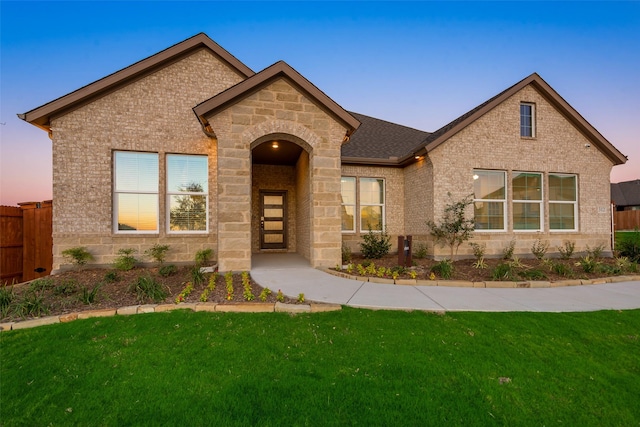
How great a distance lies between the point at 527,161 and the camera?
10.0 m

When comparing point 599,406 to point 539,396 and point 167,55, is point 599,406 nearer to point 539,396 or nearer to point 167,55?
point 539,396

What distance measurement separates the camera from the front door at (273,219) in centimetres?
1138

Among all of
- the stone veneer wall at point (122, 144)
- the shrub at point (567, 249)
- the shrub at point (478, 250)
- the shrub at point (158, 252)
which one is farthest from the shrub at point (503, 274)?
the shrub at point (158, 252)

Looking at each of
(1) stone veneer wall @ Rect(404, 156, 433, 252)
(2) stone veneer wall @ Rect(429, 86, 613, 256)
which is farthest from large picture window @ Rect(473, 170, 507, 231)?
(1) stone veneer wall @ Rect(404, 156, 433, 252)

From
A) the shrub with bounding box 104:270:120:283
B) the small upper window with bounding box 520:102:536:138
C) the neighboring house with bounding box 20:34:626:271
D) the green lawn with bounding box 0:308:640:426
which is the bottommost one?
the green lawn with bounding box 0:308:640:426

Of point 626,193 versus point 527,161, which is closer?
point 527,161

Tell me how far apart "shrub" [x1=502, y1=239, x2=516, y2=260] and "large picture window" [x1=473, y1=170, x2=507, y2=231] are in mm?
576

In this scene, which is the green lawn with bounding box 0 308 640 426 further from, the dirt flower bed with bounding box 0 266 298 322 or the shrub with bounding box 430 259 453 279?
the shrub with bounding box 430 259 453 279

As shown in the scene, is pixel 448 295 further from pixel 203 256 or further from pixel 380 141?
pixel 380 141

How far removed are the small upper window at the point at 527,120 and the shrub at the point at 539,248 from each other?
397 centimetres

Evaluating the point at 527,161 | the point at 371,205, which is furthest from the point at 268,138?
the point at 527,161

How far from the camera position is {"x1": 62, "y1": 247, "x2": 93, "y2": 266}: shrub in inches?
283

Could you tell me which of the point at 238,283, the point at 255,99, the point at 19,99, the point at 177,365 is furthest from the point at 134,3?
the point at 177,365

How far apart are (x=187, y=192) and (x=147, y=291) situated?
394cm
